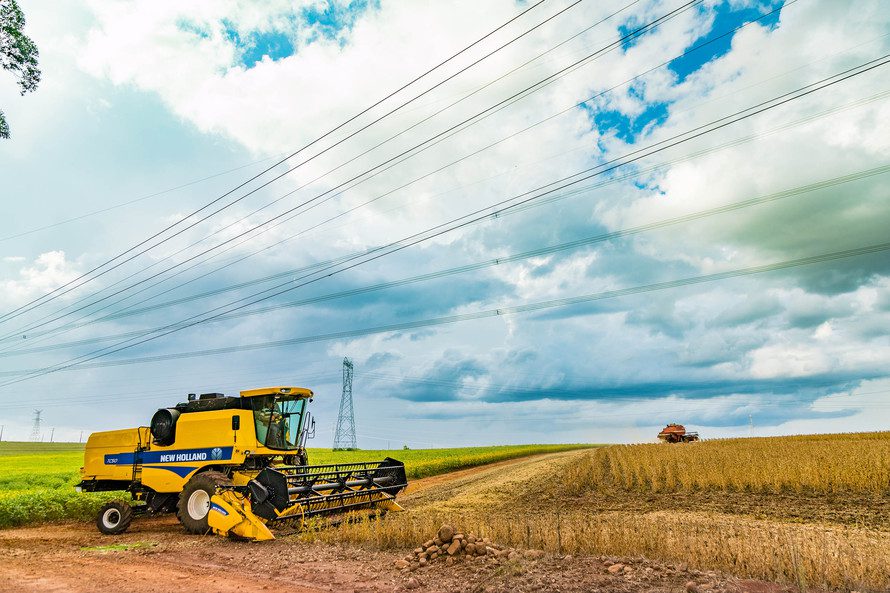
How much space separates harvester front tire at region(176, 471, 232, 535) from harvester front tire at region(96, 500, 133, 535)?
6.27 feet

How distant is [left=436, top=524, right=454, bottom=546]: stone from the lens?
29.2 ft

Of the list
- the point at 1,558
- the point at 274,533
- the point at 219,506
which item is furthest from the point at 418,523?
the point at 1,558

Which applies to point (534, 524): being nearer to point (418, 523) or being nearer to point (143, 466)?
point (418, 523)

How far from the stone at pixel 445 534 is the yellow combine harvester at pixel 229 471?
395cm

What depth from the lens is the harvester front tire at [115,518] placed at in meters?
13.6

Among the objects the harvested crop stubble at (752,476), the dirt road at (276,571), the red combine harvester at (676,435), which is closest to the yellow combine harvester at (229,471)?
the dirt road at (276,571)

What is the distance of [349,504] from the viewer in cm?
1360

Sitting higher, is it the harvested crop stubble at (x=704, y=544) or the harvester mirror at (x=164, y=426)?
the harvester mirror at (x=164, y=426)

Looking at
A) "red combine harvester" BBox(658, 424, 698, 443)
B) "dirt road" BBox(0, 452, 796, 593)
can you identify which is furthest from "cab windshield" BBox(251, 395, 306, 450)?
"red combine harvester" BBox(658, 424, 698, 443)

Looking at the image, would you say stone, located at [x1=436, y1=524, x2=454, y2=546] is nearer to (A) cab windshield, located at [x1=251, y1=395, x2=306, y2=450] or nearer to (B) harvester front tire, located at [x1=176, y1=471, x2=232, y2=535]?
(B) harvester front tire, located at [x1=176, y1=471, x2=232, y2=535]

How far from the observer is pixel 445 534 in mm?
8945

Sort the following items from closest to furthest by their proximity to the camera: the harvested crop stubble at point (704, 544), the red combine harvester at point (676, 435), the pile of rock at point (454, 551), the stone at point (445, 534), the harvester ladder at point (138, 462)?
the harvested crop stubble at point (704, 544) → the pile of rock at point (454, 551) → the stone at point (445, 534) → the harvester ladder at point (138, 462) → the red combine harvester at point (676, 435)

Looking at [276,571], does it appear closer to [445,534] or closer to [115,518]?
[445,534]

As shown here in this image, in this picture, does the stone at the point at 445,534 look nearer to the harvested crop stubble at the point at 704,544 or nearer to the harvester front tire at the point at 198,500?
the harvested crop stubble at the point at 704,544
